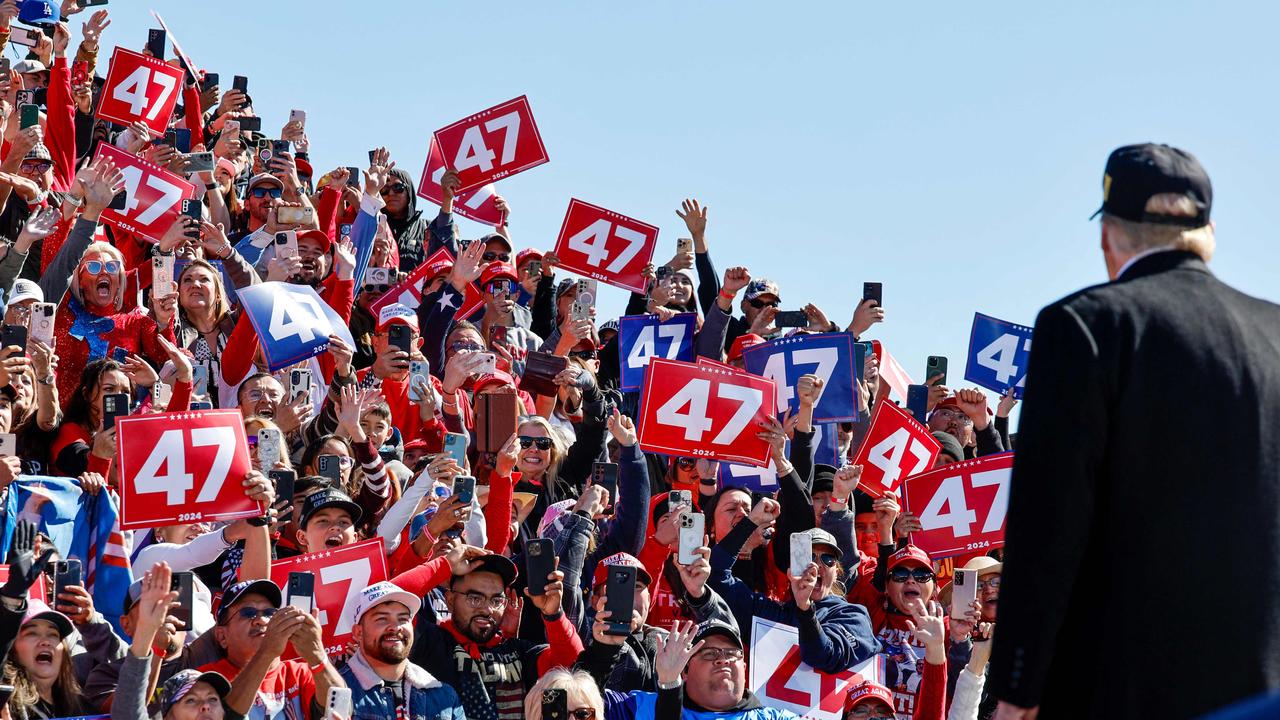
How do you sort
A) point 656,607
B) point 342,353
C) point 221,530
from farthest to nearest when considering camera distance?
1. point 342,353
2. point 656,607
3. point 221,530

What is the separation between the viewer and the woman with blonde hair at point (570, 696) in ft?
26.4

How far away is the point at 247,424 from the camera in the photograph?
32.5 ft

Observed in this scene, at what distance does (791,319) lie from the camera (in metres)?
14.6

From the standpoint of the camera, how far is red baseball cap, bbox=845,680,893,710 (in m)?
9.48

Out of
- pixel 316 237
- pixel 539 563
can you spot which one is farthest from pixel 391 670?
pixel 316 237

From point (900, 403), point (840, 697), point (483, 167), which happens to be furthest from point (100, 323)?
point (900, 403)

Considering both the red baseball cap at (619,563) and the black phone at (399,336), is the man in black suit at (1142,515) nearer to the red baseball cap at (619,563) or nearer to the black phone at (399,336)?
the red baseball cap at (619,563)

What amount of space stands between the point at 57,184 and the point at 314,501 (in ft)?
20.3

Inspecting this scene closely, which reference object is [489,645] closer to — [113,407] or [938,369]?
[113,407]

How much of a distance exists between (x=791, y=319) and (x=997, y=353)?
2.12 m

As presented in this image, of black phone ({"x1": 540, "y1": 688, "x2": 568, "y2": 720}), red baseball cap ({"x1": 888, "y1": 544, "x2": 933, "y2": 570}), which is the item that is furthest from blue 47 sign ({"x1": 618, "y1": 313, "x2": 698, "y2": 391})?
black phone ({"x1": 540, "y1": 688, "x2": 568, "y2": 720})

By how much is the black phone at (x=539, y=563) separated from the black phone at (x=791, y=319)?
5966 mm

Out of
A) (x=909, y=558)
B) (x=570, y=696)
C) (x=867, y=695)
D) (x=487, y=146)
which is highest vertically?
(x=487, y=146)

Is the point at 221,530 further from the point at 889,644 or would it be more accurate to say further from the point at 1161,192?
the point at 1161,192
